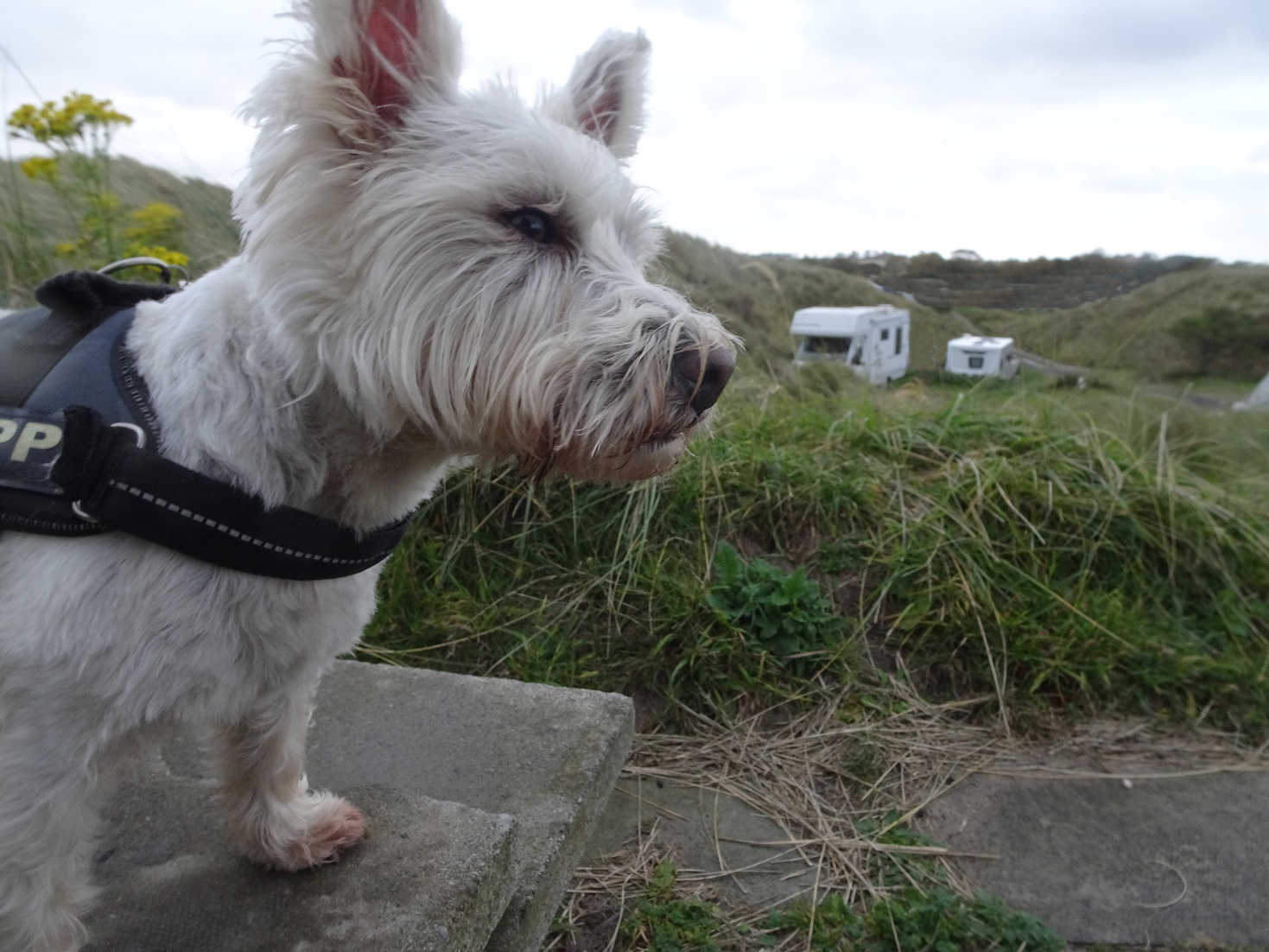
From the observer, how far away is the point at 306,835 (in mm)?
2004

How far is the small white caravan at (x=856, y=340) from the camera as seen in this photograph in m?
6.20

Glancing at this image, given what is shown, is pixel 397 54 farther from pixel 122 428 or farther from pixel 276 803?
→ pixel 276 803

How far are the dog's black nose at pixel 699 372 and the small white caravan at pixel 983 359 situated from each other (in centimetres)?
433

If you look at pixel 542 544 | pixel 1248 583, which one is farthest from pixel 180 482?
pixel 1248 583

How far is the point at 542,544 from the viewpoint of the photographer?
12.7 ft

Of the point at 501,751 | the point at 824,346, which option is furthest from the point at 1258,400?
the point at 501,751

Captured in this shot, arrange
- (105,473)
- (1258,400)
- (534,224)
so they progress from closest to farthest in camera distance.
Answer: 1. (105,473)
2. (534,224)
3. (1258,400)

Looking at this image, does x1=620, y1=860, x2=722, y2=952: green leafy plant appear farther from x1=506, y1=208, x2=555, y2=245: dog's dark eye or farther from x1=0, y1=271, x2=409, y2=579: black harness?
x1=506, y1=208, x2=555, y2=245: dog's dark eye

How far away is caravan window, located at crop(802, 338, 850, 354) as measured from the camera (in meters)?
6.37

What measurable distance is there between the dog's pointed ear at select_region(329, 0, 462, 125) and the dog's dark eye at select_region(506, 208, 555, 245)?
0.31m

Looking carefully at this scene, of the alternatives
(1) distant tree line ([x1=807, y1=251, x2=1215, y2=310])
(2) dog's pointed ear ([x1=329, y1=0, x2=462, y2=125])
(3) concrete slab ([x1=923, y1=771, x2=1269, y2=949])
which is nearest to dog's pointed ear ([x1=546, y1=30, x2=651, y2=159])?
(2) dog's pointed ear ([x1=329, y1=0, x2=462, y2=125])

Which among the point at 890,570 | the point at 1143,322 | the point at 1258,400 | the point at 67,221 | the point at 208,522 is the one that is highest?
the point at 67,221

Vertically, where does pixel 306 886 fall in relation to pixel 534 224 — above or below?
below

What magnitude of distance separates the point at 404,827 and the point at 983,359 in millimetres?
4732
